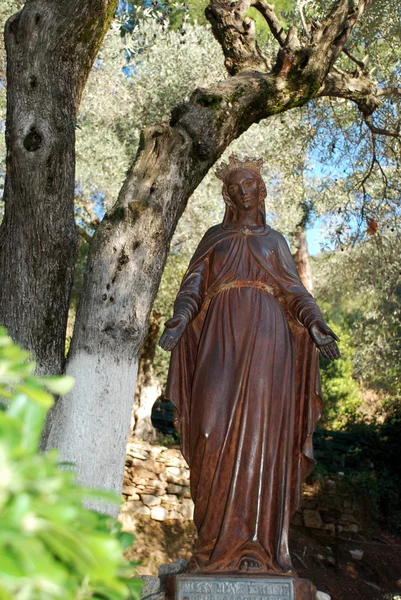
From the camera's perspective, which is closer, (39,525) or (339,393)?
(39,525)

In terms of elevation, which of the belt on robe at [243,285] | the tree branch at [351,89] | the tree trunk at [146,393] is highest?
the tree branch at [351,89]

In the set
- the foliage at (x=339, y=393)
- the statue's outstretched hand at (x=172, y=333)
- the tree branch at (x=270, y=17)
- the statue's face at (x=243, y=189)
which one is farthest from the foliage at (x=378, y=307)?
the statue's outstretched hand at (x=172, y=333)

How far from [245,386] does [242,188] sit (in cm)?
163

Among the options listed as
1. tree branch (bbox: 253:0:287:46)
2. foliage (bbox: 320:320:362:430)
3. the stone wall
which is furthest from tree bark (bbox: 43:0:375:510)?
foliage (bbox: 320:320:362:430)

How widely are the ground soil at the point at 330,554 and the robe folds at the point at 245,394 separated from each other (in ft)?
18.9

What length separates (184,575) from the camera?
3721 millimetres

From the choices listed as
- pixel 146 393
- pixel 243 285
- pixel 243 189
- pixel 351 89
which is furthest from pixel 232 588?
pixel 146 393

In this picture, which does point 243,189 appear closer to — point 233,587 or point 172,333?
point 172,333

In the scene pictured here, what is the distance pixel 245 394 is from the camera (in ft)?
13.9

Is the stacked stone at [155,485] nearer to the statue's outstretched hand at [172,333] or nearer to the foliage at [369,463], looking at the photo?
the foliage at [369,463]

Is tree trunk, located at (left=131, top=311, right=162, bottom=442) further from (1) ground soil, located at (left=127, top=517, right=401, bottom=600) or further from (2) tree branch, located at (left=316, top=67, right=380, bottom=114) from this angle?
(2) tree branch, located at (left=316, top=67, right=380, bottom=114)

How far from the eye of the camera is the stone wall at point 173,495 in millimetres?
11352

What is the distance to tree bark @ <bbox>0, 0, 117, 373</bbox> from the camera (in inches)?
172

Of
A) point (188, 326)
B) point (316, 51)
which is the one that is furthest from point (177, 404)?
point (316, 51)
